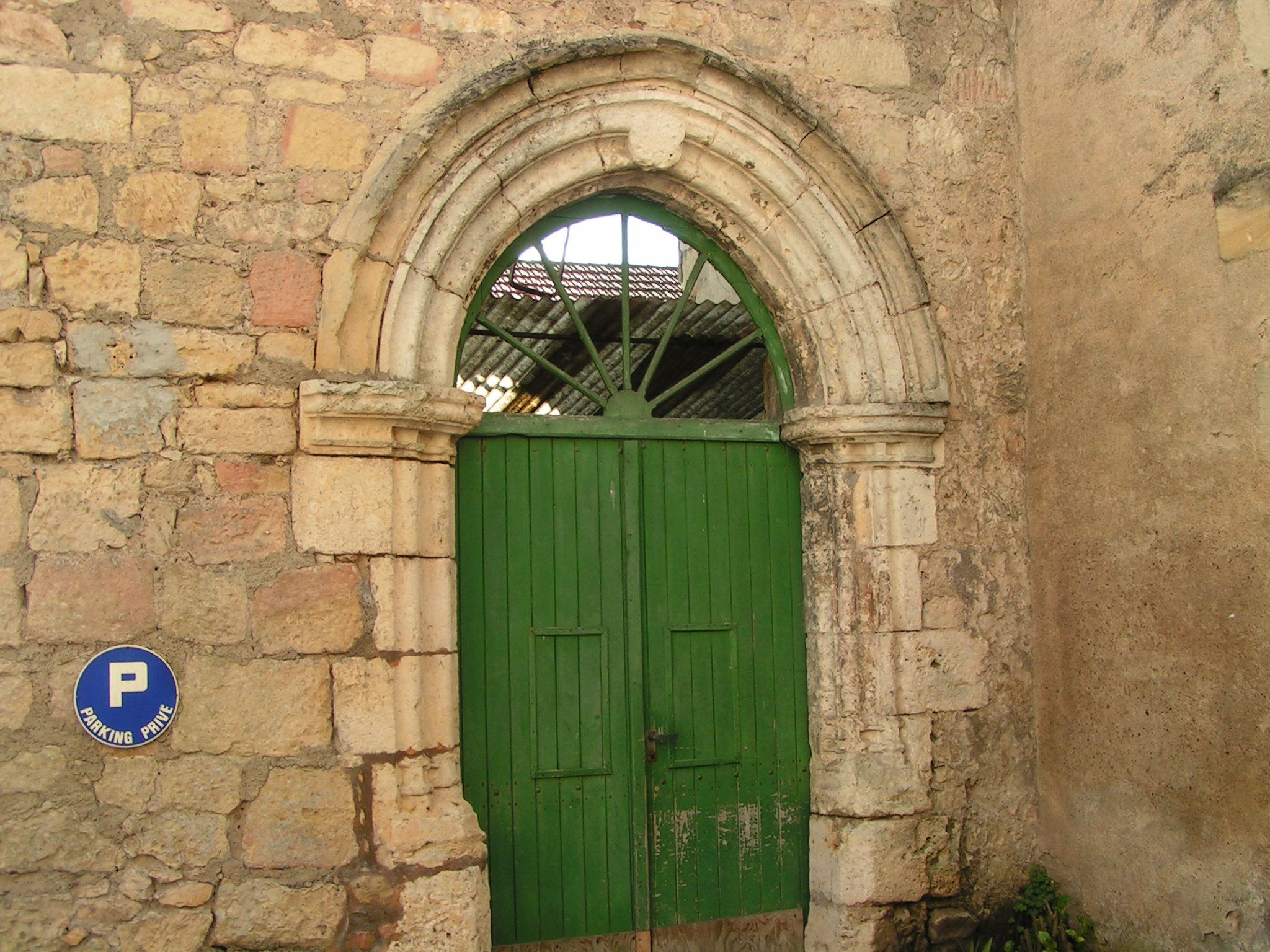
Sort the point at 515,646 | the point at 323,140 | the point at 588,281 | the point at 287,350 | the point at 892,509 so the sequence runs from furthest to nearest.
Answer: the point at 588,281
the point at 892,509
the point at 515,646
the point at 323,140
the point at 287,350

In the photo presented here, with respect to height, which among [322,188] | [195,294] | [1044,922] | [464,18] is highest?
[464,18]

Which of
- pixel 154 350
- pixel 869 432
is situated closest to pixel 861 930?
pixel 869 432

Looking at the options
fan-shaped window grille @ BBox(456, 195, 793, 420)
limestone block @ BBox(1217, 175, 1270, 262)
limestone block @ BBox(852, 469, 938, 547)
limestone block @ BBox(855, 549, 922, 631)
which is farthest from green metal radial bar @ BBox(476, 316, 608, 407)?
limestone block @ BBox(1217, 175, 1270, 262)

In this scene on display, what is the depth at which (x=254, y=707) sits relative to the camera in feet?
10.4

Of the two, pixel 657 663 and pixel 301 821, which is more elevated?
pixel 657 663

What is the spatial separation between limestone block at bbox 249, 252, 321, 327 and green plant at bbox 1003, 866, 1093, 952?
3.30m

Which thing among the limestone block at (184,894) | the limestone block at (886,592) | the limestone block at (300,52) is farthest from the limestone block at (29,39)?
the limestone block at (886,592)

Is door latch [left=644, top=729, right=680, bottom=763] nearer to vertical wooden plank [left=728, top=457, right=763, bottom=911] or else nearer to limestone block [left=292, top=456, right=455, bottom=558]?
vertical wooden plank [left=728, top=457, right=763, bottom=911]

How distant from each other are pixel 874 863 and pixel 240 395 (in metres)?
2.70

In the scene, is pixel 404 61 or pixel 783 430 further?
pixel 783 430

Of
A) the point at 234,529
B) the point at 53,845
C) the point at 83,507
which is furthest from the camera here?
the point at 234,529

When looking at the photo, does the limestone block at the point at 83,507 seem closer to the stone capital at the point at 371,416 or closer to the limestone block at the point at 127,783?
the stone capital at the point at 371,416

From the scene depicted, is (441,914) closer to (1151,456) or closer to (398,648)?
(398,648)

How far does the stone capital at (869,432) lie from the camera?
3.84 meters
